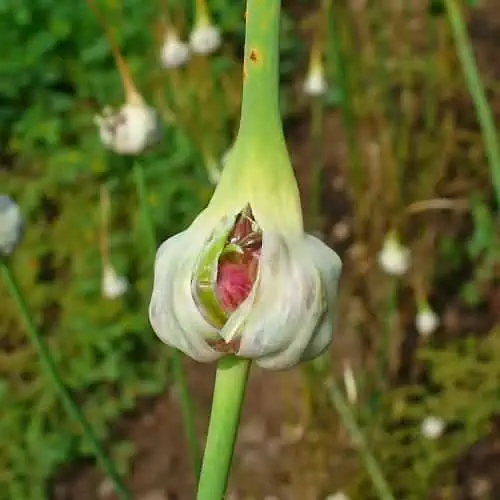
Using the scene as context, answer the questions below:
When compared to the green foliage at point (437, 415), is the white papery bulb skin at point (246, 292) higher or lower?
higher

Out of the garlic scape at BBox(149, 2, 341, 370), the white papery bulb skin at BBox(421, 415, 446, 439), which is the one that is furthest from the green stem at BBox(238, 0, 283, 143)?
the white papery bulb skin at BBox(421, 415, 446, 439)

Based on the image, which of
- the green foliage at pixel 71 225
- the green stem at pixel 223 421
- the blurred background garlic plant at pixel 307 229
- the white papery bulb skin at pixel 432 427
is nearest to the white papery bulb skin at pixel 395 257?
the blurred background garlic plant at pixel 307 229

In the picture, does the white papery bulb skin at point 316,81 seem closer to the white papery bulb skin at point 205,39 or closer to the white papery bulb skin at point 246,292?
the white papery bulb skin at point 205,39

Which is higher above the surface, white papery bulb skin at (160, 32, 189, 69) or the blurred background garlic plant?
white papery bulb skin at (160, 32, 189, 69)

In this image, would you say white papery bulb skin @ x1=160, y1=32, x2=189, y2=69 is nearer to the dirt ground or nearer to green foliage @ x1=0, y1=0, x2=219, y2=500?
green foliage @ x1=0, y1=0, x2=219, y2=500

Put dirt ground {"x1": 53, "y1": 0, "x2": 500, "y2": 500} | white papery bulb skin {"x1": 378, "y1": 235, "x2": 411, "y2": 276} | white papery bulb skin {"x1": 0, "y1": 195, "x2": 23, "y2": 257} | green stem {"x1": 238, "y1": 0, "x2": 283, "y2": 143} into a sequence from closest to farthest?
green stem {"x1": 238, "y1": 0, "x2": 283, "y2": 143} → white papery bulb skin {"x1": 0, "y1": 195, "x2": 23, "y2": 257} → white papery bulb skin {"x1": 378, "y1": 235, "x2": 411, "y2": 276} → dirt ground {"x1": 53, "y1": 0, "x2": 500, "y2": 500}

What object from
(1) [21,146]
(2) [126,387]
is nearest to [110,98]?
(1) [21,146]

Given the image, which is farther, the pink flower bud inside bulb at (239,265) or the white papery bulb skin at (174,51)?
the white papery bulb skin at (174,51)
